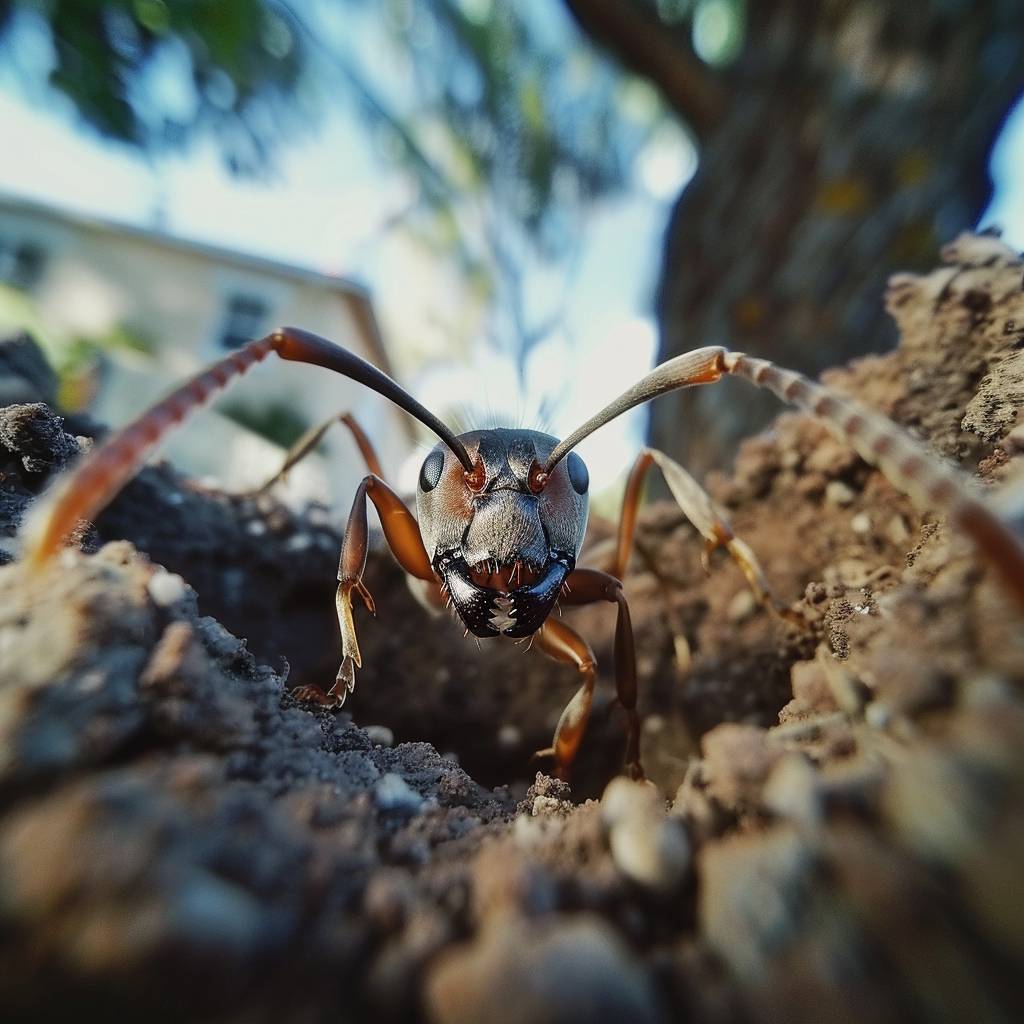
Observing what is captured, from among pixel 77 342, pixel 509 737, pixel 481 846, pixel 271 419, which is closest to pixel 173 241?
pixel 77 342

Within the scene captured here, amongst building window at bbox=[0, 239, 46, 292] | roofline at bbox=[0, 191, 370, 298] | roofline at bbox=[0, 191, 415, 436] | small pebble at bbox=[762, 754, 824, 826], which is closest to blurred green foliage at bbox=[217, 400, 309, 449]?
roofline at bbox=[0, 191, 415, 436]

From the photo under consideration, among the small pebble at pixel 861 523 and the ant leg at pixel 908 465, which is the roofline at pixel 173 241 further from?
the ant leg at pixel 908 465

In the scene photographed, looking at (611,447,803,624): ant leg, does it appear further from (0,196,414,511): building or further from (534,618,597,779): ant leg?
(0,196,414,511): building

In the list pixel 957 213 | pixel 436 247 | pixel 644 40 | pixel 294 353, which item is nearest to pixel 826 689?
pixel 294 353

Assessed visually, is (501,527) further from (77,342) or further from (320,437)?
(77,342)

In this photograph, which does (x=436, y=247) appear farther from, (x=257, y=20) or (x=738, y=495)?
(x=738, y=495)
